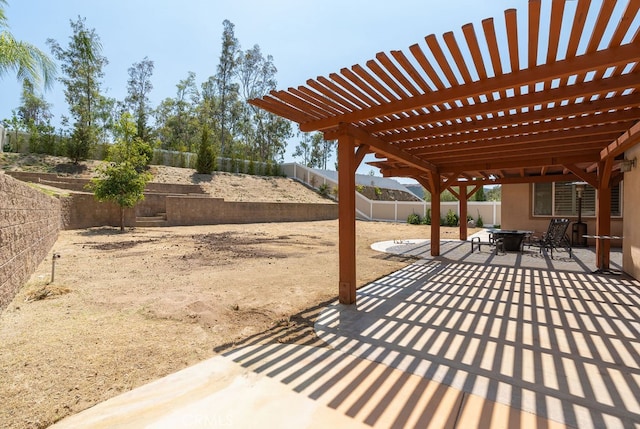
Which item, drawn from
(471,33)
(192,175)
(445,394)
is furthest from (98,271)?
(192,175)

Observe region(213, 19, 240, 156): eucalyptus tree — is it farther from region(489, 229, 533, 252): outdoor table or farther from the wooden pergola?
the wooden pergola

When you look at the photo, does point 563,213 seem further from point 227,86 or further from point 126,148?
point 227,86

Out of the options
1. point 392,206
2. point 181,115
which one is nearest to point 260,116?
point 181,115

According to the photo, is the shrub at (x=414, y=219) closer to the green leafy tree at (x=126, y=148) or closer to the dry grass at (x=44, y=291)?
the green leafy tree at (x=126, y=148)

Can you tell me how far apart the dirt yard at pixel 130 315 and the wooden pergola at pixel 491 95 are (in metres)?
1.44

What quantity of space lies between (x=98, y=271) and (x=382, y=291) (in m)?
5.14

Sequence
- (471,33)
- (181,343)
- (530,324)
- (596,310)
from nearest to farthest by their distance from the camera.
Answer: (471,33)
(181,343)
(530,324)
(596,310)

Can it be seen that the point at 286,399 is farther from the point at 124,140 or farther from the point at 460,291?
the point at 124,140

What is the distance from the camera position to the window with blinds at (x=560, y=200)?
9852mm

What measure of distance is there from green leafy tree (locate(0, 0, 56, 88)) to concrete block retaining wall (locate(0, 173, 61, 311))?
7.93 ft

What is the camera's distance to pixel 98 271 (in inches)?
224

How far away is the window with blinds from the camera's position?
9852 millimetres

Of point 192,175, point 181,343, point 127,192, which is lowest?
point 181,343

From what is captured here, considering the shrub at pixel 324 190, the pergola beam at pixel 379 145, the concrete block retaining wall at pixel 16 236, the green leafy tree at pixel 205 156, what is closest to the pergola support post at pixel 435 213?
the pergola beam at pixel 379 145
